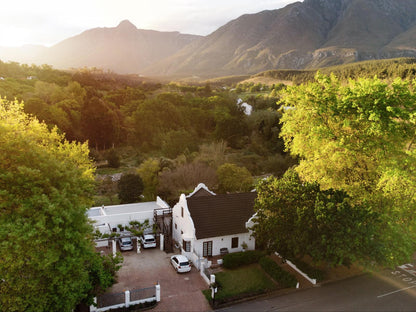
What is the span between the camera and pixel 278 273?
19875mm

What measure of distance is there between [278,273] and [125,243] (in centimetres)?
1187

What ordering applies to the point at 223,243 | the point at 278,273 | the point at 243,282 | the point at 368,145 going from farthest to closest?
the point at 223,243
the point at 278,273
the point at 243,282
the point at 368,145

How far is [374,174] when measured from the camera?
1998 cm

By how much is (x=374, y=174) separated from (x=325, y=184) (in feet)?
10.2

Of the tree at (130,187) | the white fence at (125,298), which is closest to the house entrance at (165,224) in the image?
the white fence at (125,298)

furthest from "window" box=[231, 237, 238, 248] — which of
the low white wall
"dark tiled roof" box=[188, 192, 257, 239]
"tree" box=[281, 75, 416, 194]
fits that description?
"tree" box=[281, 75, 416, 194]

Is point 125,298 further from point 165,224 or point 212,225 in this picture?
point 165,224

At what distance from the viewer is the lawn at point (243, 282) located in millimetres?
18453

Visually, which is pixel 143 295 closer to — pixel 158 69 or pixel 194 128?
pixel 194 128

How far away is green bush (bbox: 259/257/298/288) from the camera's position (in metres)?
19.2

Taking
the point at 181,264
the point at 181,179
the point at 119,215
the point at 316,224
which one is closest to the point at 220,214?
the point at 181,264

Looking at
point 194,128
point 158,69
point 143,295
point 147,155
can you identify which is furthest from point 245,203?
point 158,69

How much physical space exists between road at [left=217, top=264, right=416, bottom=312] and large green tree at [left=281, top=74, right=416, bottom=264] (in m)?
2.72

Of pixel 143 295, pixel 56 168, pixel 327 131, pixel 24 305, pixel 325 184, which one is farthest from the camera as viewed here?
A: pixel 325 184
